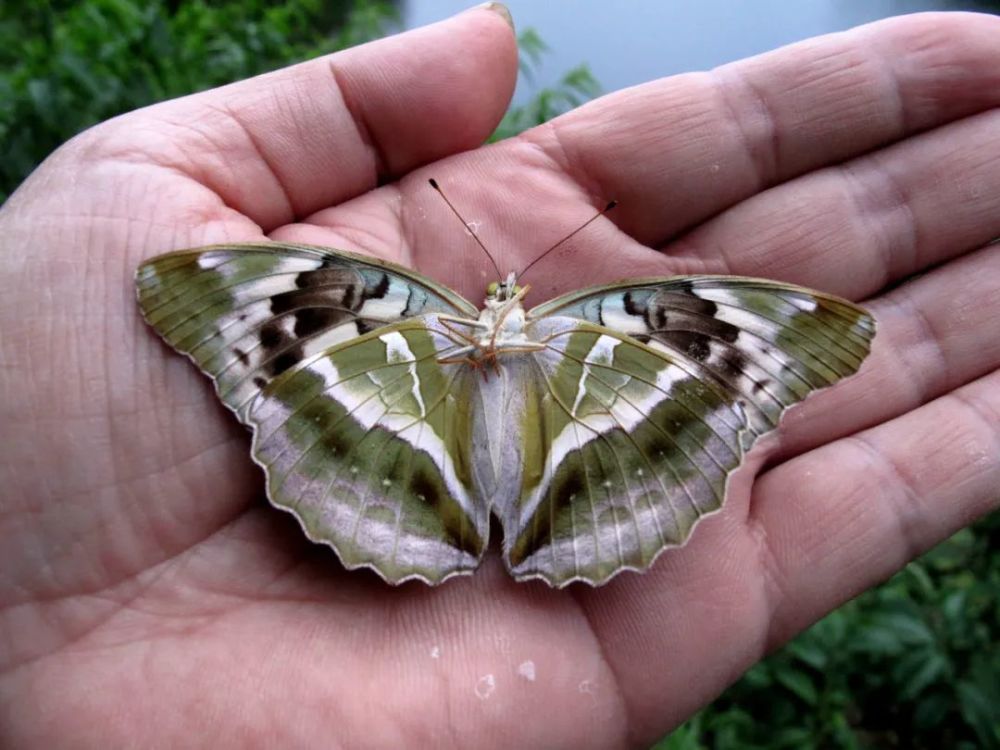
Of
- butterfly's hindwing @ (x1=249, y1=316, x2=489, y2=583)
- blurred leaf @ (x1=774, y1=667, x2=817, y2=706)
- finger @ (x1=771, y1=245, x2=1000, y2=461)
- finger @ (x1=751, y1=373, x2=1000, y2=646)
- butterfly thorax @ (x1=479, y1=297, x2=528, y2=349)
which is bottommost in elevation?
blurred leaf @ (x1=774, y1=667, x2=817, y2=706)

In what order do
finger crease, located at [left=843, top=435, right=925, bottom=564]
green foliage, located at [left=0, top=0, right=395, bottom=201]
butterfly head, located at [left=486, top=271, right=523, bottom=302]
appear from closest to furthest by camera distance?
butterfly head, located at [left=486, top=271, right=523, bottom=302], finger crease, located at [left=843, top=435, right=925, bottom=564], green foliage, located at [left=0, top=0, right=395, bottom=201]

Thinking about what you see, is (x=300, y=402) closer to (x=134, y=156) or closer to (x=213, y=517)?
(x=213, y=517)

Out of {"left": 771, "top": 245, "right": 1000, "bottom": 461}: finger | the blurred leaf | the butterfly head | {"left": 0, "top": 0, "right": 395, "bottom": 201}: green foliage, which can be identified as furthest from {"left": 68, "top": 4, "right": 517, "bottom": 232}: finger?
the blurred leaf

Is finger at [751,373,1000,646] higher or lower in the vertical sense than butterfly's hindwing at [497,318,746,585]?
lower

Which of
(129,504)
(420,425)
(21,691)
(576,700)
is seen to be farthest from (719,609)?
(21,691)

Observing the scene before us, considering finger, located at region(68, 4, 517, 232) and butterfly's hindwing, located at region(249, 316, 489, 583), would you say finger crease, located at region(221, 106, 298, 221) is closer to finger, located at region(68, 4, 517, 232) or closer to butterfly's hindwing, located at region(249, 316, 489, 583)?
finger, located at region(68, 4, 517, 232)

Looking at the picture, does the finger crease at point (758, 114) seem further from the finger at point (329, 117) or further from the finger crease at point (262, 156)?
the finger crease at point (262, 156)

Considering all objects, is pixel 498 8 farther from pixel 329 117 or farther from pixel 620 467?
pixel 620 467
